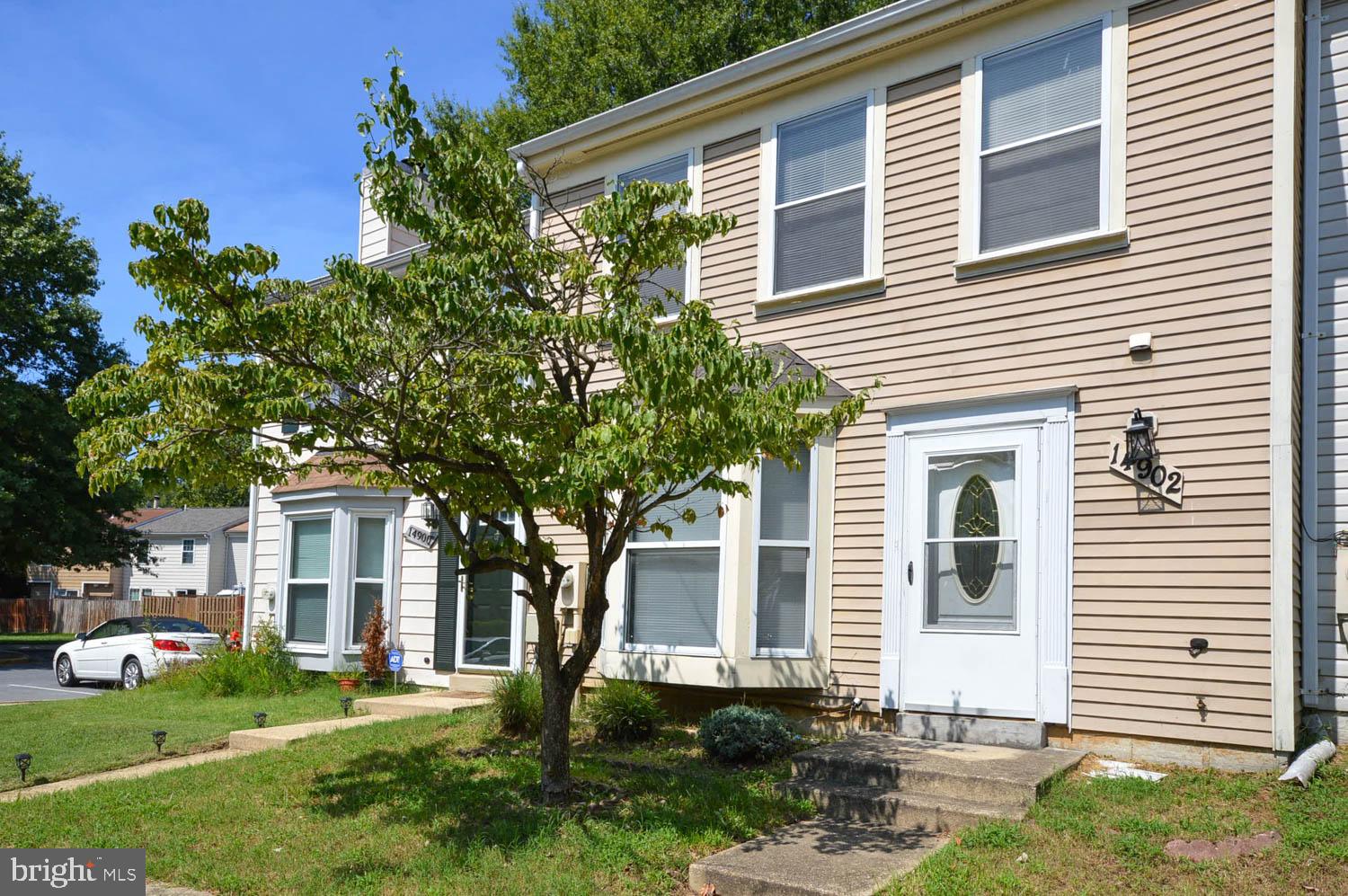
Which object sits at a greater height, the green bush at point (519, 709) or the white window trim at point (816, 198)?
the white window trim at point (816, 198)

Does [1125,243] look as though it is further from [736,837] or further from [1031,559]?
[736,837]

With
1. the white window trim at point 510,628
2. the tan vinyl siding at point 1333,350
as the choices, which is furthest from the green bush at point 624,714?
the tan vinyl siding at point 1333,350

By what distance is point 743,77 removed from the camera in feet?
31.6

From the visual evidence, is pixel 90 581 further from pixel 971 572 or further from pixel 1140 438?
pixel 1140 438

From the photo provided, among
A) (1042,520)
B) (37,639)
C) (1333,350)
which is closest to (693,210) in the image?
(1042,520)

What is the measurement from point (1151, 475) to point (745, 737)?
3382 mm

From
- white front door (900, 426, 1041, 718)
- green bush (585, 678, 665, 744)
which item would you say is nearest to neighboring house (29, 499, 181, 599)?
green bush (585, 678, 665, 744)

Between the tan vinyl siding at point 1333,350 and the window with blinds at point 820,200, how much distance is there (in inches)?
134

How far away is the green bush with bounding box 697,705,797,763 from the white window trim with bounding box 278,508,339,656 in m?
7.96

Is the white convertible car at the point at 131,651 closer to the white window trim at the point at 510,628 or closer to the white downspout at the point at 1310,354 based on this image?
the white window trim at the point at 510,628

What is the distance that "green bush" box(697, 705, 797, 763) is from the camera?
24.4ft

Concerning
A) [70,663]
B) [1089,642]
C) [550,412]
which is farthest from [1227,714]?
[70,663]

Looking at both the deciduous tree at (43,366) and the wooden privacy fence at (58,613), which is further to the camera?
the wooden privacy fence at (58,613)

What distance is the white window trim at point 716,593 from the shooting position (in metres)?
8.66
